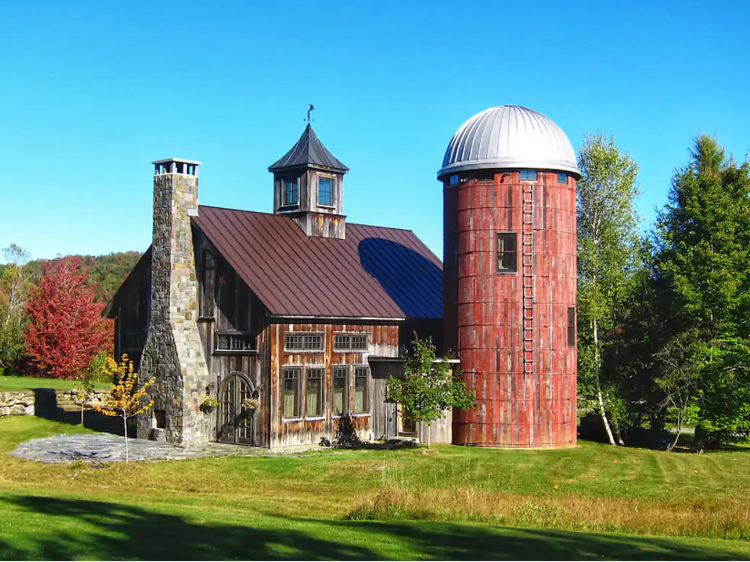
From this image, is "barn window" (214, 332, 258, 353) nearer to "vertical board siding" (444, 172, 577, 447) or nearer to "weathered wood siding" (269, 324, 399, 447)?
"weathered wood siding" (269, 324, 399, 447)

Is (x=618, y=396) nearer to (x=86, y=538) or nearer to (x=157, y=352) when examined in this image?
(x=157, y=352)

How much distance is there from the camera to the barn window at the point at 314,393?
3177 cm

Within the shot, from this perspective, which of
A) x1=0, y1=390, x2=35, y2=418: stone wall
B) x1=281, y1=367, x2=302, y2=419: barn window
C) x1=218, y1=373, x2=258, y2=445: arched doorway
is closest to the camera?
x1=281, y1=367, x2=302, y2=419: barn window

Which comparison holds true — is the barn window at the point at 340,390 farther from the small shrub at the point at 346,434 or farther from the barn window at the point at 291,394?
the barn window at the point at 291,394

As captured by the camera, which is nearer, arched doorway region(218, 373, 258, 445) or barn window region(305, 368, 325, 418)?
arched doorway region(218, 373, 258, 445)

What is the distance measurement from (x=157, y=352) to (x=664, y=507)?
19299 mm

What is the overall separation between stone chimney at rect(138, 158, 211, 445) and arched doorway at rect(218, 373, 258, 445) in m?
0.72

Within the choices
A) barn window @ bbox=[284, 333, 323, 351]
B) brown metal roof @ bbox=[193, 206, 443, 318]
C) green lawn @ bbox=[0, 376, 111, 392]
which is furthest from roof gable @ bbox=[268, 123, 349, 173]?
green lawn @ bbox=[0, 376, 111, 392]

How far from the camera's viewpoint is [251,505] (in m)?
19.9

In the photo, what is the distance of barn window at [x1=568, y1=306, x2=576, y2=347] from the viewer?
3309cm

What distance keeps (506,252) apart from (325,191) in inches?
377

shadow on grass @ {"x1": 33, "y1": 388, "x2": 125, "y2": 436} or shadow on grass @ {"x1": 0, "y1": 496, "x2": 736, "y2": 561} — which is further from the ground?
shadow on grass @ {"x1": 33, "y1": 388, "x2": 125, "y2": 436}

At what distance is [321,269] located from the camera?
35.2 meters

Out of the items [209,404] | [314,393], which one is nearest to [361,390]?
[314,393]
